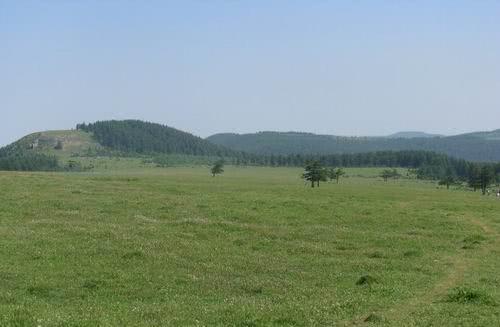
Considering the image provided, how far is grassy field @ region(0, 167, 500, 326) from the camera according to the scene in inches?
698

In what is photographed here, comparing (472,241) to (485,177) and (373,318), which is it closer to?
(373,318)

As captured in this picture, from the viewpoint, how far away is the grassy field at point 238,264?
17719mm

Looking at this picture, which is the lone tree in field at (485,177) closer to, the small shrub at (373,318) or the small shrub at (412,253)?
the small shrub at (412,253)

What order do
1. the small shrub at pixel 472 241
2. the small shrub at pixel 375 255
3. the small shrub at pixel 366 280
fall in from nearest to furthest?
the small shrub at pixel 366 280 < the small shrub at pixel 375 255 < the small shrub at pixel 472 241

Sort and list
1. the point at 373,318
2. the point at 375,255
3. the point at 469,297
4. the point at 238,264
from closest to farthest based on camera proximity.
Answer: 1. the point at 373,318
2. the point at 469,297
3. the point at 238,264
4. the point at 375,255

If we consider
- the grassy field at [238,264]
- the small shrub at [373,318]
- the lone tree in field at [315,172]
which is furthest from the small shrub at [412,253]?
the lone tree in field at [315,172]

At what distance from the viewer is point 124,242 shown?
31312 millimetres

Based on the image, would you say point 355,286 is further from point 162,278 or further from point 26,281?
point 26,281

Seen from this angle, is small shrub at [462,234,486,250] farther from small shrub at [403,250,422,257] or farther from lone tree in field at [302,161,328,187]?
lone tree in field at [302,161,328,187]

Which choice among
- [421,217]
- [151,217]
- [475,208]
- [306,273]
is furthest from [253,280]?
[475,208]

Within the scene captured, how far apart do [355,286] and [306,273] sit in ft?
10.3

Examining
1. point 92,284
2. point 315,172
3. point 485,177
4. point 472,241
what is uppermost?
point 315,172

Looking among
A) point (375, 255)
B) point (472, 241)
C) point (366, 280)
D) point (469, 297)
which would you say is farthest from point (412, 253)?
point (469, 297)

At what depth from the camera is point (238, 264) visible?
27.7 m
